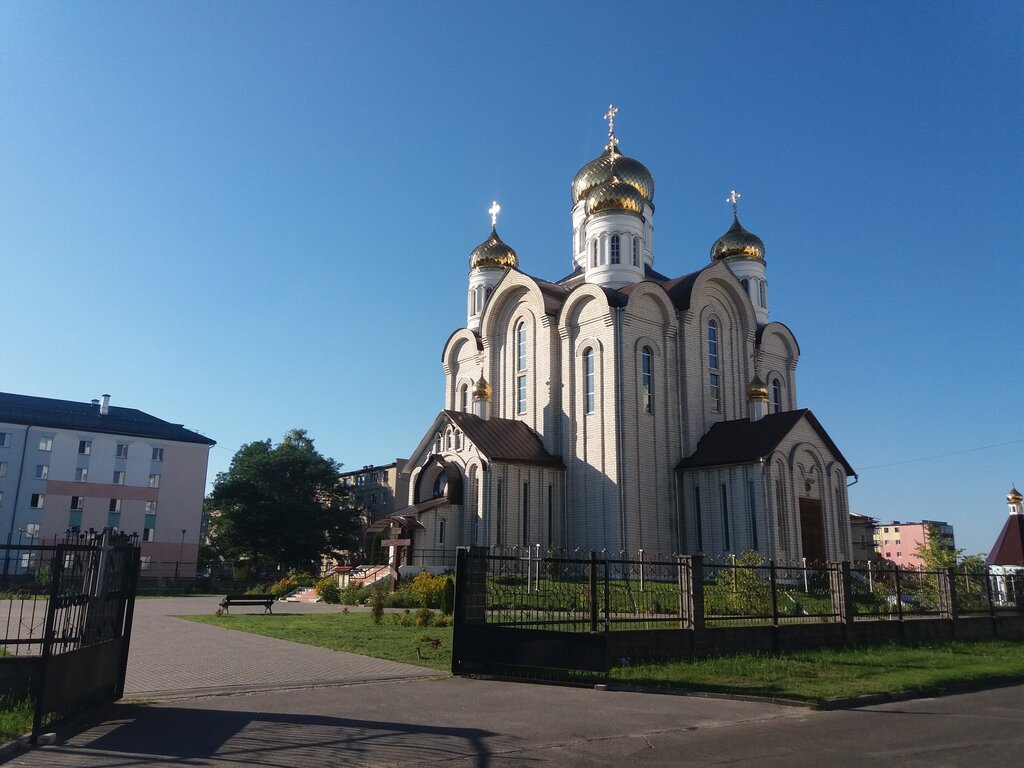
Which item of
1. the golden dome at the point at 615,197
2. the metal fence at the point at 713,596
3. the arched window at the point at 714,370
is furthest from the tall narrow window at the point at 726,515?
the golden dome at the point at 615,197

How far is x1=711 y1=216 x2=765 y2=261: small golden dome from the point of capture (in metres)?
37.6

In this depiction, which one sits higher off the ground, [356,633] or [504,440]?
[504,440]

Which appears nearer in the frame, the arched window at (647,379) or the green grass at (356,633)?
the green grass at (356,633)

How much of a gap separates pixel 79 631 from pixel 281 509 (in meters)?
39.2

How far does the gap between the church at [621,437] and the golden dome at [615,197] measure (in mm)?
58

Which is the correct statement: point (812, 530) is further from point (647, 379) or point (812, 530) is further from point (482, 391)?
point (482, 391)

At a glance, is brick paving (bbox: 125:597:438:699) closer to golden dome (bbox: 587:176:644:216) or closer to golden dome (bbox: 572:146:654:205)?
golden dome (bbox: 587:176:644:216)

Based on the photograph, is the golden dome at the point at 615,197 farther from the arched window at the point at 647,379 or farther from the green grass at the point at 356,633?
the green grass at the point at 356,633

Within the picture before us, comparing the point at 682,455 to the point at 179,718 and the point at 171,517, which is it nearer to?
the point at 179,718

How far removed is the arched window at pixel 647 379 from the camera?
93.4 ft

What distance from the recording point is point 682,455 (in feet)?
95.5

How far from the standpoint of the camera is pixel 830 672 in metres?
11.1

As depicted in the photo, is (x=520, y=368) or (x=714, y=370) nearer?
(x=714, y=370)

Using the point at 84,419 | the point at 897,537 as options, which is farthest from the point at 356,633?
the point at 897,537
